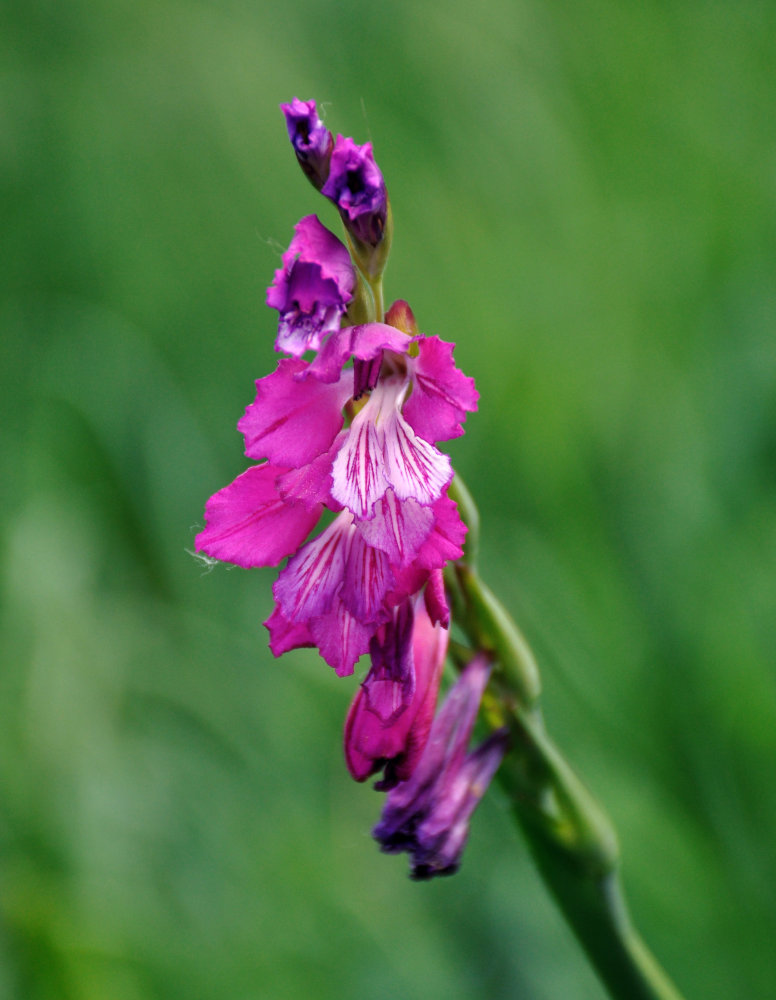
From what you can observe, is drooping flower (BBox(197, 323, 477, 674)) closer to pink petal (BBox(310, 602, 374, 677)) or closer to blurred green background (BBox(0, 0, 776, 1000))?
pink petal (BBox(310, 602, 374, 677))

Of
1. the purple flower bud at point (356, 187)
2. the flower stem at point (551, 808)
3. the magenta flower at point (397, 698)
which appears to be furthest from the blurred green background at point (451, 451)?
the purple flower bud at point (356, 187)

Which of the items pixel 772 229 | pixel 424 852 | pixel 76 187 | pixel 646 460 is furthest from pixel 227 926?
pixel 76 187

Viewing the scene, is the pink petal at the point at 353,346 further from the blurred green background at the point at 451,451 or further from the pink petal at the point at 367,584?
the blurred green background at the point at 451,451

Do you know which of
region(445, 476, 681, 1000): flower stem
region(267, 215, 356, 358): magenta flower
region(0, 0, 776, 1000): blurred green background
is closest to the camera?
region(267, 215, 356, 358): magenta flower

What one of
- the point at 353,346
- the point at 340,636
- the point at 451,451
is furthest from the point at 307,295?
the point at 451,451

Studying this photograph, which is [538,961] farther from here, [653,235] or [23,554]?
[653,235]

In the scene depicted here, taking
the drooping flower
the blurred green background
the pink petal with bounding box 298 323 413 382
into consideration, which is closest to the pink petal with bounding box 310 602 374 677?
the drooping flower
